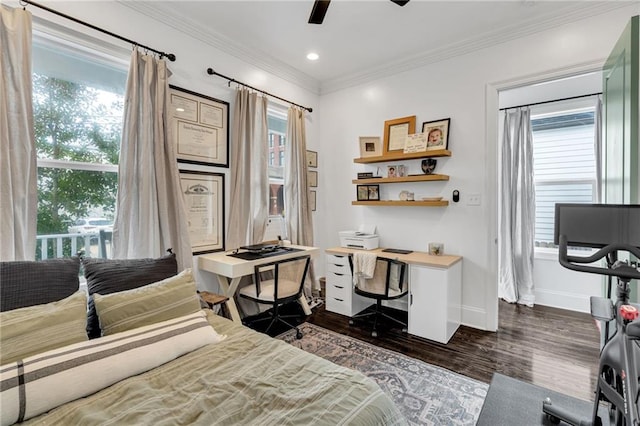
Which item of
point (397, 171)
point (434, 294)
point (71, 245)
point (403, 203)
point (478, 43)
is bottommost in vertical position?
point (434, 294)

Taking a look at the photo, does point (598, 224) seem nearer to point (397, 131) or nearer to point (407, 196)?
point (407, 196)

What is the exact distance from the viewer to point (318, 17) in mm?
1959

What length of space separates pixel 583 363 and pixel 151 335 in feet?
10.1

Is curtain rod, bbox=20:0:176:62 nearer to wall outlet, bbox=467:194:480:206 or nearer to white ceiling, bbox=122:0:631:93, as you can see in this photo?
white ceiling, bbox=122:0:631:93

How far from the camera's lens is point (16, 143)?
1755mm

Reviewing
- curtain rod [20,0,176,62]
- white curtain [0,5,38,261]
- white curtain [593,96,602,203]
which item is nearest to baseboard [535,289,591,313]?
white curtain [593,96,602,203]

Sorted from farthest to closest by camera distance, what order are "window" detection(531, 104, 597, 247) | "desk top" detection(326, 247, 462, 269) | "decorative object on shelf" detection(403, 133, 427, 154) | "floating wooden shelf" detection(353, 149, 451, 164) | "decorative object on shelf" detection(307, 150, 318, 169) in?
"decorative object on shelf" detection(307, 150, 318, 169), "window" detection(531, 104, 597, 247), "decorative object on shelf" detection(403, 133, 427, 154), "floating wooden shelf" detection(353, 149, 451, 164), "desk top" detection(326, 247, 462, 269)

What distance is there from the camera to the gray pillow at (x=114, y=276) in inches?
66.3

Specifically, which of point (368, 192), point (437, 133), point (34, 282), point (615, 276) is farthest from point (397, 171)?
point (34, 282)

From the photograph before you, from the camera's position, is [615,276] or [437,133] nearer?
[615,276]

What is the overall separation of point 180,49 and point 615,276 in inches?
132

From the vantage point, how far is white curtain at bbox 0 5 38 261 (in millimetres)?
1700

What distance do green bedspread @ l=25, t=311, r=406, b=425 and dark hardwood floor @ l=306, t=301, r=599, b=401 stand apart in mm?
1479

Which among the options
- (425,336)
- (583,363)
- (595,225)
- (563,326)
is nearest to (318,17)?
(595,225)
